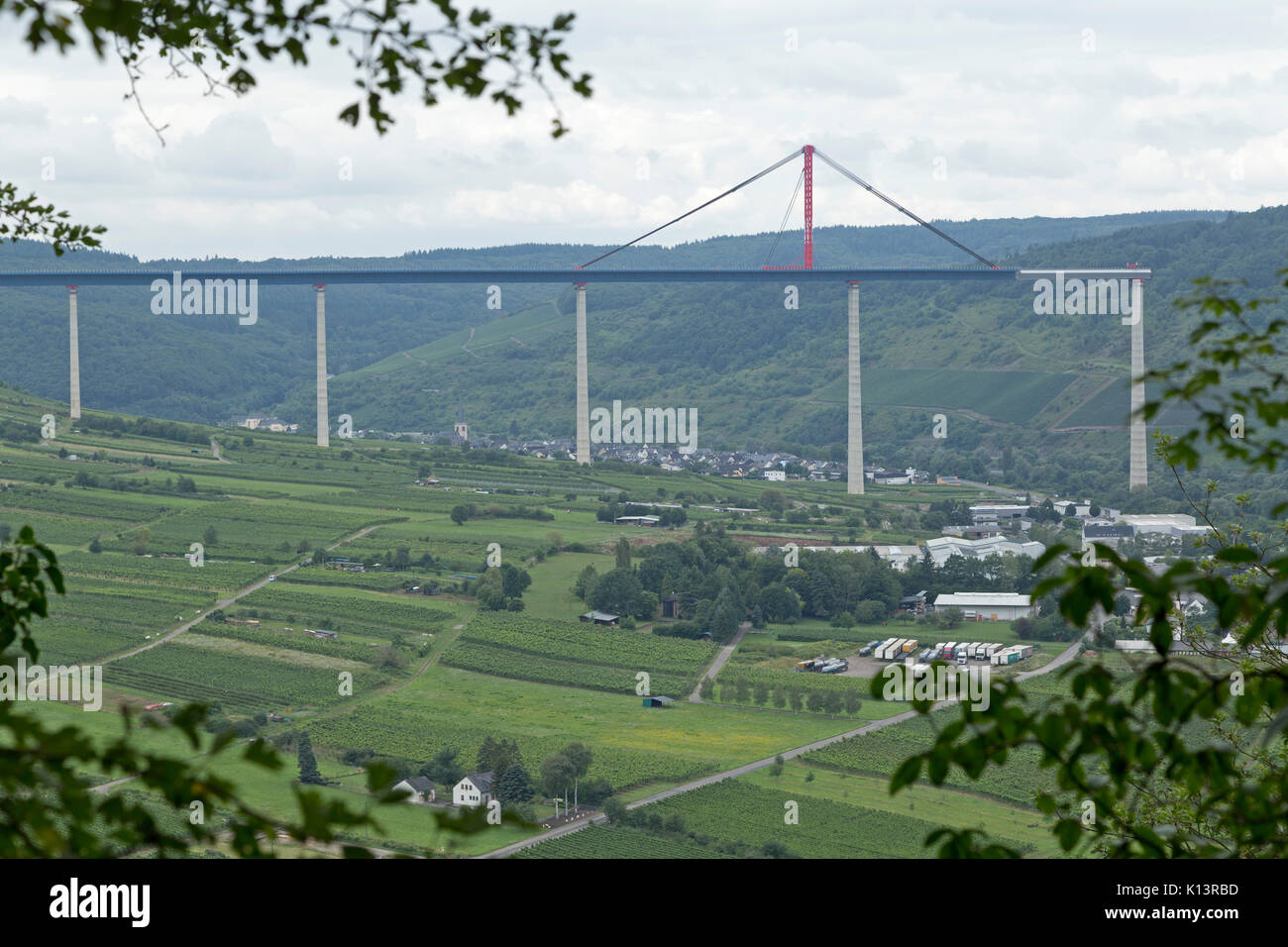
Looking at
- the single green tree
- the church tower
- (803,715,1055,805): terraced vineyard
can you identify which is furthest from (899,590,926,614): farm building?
the church tower

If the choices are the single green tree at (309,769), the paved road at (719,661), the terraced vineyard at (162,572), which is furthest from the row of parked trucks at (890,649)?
the terraced vineyard at (162,572)

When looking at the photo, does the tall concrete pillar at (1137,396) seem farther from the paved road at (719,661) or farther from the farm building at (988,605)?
the paved road at (719,661)

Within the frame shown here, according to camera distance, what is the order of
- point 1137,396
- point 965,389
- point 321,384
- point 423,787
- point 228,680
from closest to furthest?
point 423,787 < point 228,680 < point 1137,396 < point 321,384 < point 965,389

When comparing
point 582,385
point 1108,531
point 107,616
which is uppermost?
point 582,385

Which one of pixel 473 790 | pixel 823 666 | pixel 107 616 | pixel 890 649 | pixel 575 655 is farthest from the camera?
pixel 575 655

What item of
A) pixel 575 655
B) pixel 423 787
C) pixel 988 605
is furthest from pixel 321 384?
pixel 423 787

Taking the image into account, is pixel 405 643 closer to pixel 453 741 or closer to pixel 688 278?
pixel 453 741
